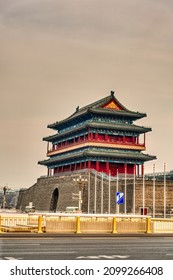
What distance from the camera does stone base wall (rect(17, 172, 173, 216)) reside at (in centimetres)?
6575

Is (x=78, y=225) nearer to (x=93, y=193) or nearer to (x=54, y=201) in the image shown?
(x=93, y=193)

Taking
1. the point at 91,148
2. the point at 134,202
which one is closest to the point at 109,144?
the point at 91,148

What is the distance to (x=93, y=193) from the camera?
7300 cm

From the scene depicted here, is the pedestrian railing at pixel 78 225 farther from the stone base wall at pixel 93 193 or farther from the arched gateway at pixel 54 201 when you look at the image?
the arched gateway at pixel 54 201

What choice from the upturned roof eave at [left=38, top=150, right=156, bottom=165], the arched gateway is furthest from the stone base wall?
the upturned roof eave at [left=38, top=150, right=156, bottom=165]

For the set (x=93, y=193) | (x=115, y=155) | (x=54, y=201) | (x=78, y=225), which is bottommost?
(x=78, y=225)

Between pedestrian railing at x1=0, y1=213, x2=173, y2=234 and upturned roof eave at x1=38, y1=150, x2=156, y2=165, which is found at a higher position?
upturned roof eave at x1=38, y1=150, x2=156, y2=165

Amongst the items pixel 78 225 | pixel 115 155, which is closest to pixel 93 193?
pixel 115 155

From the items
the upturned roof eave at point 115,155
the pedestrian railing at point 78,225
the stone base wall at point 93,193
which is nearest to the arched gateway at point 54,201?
the stone base wall at point 93,193

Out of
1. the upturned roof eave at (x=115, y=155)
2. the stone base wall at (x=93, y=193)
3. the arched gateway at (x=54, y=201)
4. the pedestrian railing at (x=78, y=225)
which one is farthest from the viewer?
the arched gateway at (x=54, y=201)

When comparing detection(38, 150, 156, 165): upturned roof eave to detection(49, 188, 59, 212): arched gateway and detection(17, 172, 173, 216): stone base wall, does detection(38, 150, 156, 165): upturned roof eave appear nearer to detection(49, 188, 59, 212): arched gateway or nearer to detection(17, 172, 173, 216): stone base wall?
detection(17, 172, 173, 216): stone base wall

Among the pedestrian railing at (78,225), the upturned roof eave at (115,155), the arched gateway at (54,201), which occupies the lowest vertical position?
the pedestrian railing at (78,225)

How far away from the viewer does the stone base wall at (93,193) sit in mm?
65750
